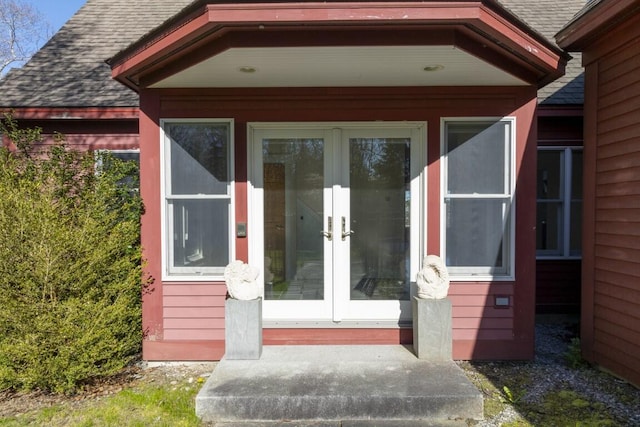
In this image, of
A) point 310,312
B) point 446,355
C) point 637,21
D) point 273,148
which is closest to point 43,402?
point 310,312

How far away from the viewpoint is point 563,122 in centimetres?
519

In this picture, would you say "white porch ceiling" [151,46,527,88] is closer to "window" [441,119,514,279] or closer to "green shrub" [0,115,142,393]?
"window" [441,119,514,279]

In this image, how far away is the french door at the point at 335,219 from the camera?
390 centimetres

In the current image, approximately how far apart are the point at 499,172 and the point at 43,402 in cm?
432

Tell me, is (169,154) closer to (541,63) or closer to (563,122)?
(541,63)

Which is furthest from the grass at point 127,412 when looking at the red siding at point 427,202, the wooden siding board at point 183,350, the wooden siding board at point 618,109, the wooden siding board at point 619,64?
the wooden siding board at point 619,64

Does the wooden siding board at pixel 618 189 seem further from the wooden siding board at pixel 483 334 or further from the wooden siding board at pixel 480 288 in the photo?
the wooden siding board at pixel 483 334

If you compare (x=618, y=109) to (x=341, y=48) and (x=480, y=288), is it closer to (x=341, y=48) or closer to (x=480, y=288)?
(x=480, y=288)

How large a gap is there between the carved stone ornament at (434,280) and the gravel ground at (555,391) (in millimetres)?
780

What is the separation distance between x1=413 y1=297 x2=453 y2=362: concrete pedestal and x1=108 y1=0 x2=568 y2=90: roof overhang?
6.56 feet

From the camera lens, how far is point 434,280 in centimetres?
355

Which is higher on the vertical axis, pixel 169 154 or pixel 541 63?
pixel 541 63

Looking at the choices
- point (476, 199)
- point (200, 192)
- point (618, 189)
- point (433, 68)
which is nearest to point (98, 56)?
point (200, 192)

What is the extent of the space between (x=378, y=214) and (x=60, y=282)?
2.78 m
